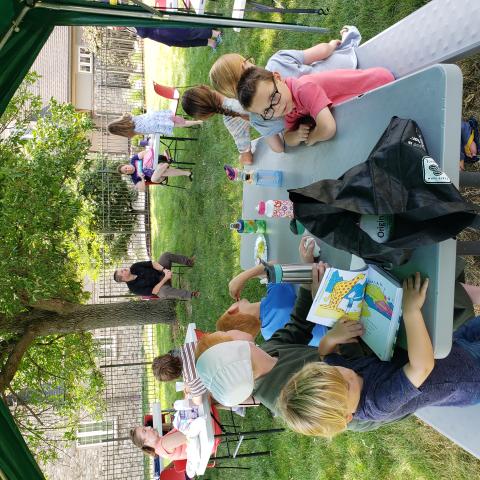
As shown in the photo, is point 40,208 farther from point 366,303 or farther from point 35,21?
point 366,303

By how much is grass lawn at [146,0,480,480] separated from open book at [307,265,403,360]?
1621mm

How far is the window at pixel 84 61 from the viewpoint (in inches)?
783

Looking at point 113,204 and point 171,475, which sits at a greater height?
point 113,204

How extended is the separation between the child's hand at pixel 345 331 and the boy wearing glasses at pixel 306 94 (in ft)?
3.56

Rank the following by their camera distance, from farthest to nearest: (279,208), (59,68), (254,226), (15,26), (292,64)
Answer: (59,68), (254,226), (279,208), (292,64), (15,26)

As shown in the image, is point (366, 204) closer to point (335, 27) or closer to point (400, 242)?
Answer: point (400, 242)

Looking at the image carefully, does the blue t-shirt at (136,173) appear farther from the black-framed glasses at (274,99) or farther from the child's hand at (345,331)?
the child's hand at (345,331)

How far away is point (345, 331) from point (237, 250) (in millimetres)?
Answer: 4091

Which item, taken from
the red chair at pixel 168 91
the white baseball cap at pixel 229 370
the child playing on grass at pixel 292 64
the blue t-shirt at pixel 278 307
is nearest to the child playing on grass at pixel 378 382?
the white baseball cap at pixel 229 370

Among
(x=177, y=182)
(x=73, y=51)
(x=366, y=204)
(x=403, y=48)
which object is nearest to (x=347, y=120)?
(x=403, y=48)

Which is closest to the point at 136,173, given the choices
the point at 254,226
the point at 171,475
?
the point at 254,226

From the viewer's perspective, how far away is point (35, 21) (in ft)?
5.74

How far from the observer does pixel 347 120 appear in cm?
241

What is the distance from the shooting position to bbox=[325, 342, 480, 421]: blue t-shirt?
6.13ft
